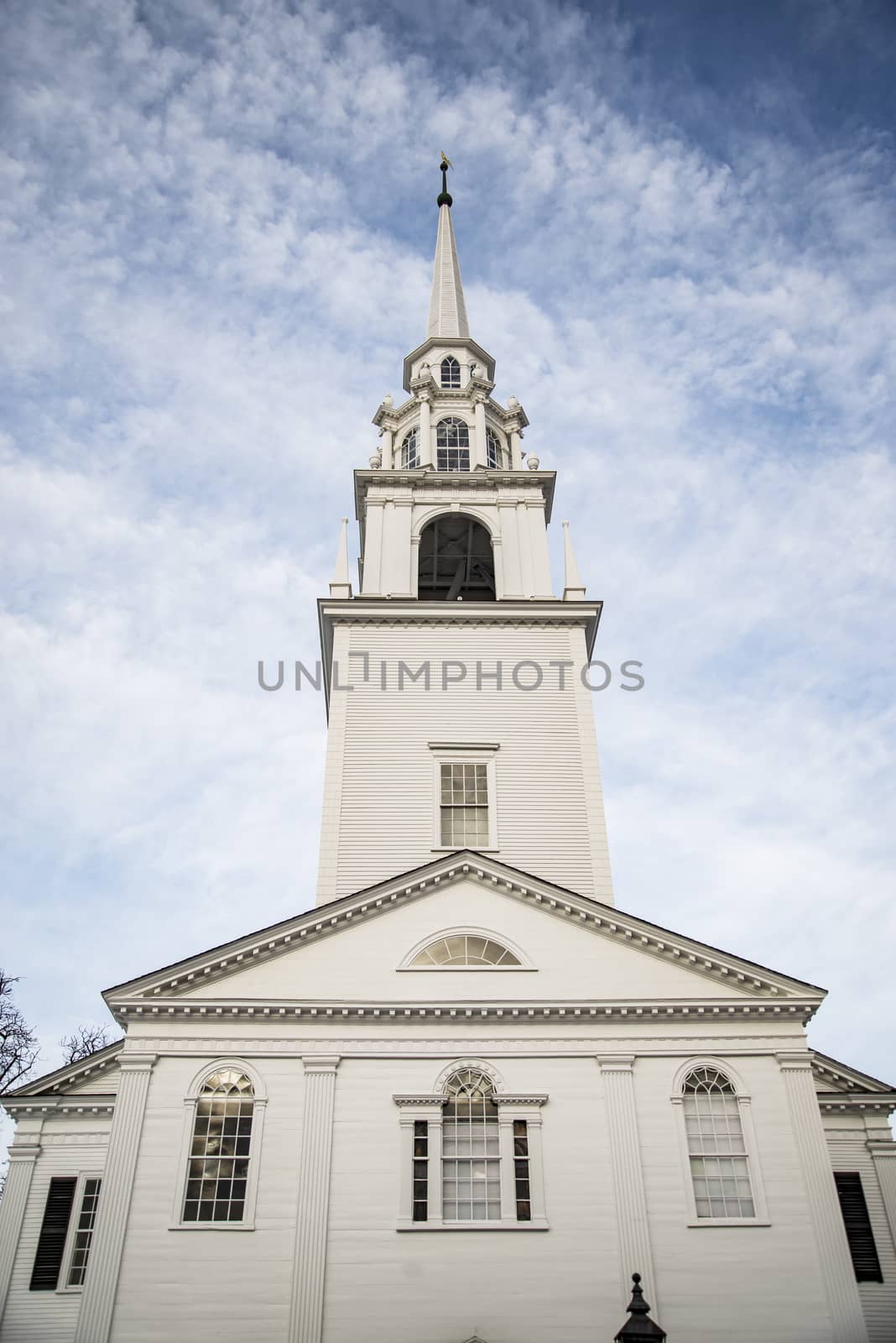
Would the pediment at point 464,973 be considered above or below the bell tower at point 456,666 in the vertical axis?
below

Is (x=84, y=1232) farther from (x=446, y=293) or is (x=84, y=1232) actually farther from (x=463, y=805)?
(x=446, y=293)

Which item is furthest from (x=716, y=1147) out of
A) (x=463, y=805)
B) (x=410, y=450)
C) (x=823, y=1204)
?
(x=410, y=450)

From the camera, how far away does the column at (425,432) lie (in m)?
32.4

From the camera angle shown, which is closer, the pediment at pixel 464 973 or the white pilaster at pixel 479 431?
the pediment at pixel 464 973

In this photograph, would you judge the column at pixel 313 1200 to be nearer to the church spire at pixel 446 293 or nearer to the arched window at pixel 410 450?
the arched window at pixel 410 450

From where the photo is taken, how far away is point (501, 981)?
19.2 metres

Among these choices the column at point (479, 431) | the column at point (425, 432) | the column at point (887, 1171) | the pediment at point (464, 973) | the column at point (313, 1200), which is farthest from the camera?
the column at point (479, 431)

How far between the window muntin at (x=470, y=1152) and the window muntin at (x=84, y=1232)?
21.4 feet

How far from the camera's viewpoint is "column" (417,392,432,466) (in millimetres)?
32406

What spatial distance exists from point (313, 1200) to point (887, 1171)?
1109 centimetres

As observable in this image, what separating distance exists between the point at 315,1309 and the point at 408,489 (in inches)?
836

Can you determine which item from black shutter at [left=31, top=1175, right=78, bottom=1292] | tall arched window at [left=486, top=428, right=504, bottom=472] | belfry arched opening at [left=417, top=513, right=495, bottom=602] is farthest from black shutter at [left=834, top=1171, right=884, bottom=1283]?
tall arched window at [left=486, top=428, right=504, bottom=472]

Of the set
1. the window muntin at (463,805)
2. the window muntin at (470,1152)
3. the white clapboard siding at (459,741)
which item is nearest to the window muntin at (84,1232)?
the window muntin at (470,1152)

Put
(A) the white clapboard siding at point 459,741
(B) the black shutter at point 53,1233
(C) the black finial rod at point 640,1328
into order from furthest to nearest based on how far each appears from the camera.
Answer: (A) the white clapboard siding at point 459,741 < (B) the black shutter at point 53,1233 < (C) the black finial rod at point 640,1328
